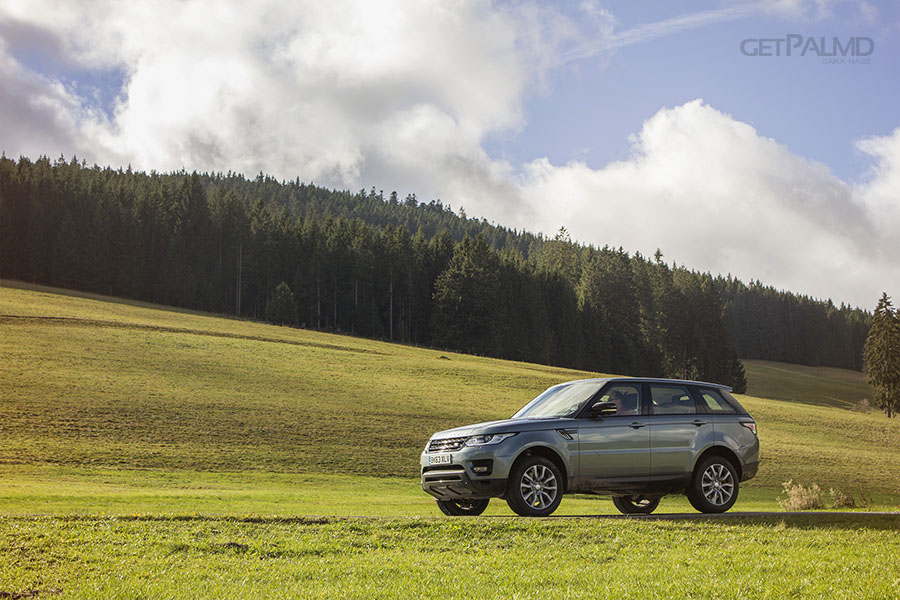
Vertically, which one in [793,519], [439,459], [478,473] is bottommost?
[793,519]

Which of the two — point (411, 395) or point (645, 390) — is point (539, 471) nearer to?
point (645, 390)

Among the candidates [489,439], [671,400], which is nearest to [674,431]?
[671,400]

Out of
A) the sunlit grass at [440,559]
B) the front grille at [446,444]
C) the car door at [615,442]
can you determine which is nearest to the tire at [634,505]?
the car door at [615,442]

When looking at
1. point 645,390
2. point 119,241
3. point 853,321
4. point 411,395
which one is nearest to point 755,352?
point 853,321

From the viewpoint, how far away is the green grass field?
339 inches

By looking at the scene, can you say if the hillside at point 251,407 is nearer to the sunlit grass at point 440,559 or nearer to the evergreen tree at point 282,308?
the sunlit grass at point 440,559

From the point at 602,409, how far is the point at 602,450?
70cm

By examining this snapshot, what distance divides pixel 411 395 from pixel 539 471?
3719 cm

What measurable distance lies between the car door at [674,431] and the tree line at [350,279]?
90937mm

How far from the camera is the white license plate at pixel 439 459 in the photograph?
13.0 meters

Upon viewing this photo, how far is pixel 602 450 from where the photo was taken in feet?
43.1

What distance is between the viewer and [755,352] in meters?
190

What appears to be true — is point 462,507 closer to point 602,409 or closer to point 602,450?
point 602,450

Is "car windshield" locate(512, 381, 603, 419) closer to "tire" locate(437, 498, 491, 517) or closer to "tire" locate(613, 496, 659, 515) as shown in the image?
"tire" locate(437, 498, 491, 517)
